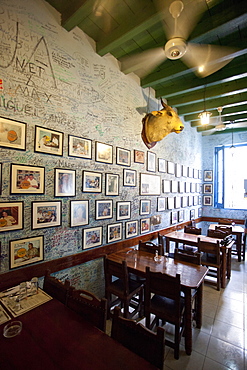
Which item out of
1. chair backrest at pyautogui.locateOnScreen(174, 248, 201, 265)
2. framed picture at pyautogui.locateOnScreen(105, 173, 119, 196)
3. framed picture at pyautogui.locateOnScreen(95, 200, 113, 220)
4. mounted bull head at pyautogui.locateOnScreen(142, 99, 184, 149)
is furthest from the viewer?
mounted bull head at pyautogui.locateOnScreen(142, 99, 184, 149)

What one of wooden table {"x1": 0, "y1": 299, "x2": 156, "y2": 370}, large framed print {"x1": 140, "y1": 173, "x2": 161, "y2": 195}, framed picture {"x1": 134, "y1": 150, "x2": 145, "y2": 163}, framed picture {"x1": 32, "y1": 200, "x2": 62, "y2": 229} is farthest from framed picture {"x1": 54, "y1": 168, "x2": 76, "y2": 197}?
large framed print {"x1": 140, "y1": 173, "x2": 161, "y2": 195}

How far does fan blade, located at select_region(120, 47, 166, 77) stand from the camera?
264cm

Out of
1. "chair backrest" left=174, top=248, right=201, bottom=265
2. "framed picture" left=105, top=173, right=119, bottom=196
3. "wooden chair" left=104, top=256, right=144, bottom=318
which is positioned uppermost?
"framed picture" left=105, top=173, right=119, bottom=196

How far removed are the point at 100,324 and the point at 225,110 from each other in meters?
6.12

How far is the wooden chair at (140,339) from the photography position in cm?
115

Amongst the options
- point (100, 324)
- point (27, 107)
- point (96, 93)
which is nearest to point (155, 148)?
point (96, 93)

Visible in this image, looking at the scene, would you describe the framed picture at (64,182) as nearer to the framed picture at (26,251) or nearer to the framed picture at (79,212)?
the framed picture at (79,212)

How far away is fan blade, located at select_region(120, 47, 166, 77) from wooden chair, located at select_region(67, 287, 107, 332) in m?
3.16

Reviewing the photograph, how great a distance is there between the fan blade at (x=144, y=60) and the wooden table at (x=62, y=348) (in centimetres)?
334

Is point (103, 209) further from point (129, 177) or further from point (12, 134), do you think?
point (12, 134)

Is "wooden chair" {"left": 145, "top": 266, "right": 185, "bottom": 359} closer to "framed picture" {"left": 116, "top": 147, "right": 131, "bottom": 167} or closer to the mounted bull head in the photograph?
"framed picture" {"left": 116, "top": 147, "right": 131, "bottom": 167}

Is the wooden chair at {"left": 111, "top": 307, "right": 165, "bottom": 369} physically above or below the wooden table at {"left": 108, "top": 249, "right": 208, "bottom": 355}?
above

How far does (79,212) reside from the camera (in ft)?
8.82

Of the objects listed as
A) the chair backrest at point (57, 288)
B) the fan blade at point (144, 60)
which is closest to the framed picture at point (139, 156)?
the fan blade at point (144, 60)
